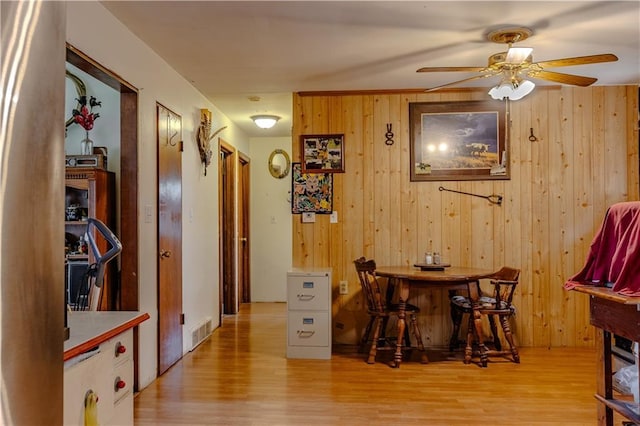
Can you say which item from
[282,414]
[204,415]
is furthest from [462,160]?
[204,415]

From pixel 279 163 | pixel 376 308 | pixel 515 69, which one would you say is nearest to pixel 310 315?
pixel 376 308

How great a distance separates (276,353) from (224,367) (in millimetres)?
519

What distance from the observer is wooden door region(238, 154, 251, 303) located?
20.3 feet

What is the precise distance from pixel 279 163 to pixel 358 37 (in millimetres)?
3615

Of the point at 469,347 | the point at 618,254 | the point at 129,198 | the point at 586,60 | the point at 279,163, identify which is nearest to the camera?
the point at 618,254

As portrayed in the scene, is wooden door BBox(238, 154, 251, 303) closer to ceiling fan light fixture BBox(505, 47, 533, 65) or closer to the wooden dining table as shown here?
the wooden dining table

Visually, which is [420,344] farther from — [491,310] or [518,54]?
[518,54]

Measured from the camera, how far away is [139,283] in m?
3.03

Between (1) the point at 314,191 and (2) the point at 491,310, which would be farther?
(1) the point at 314,191

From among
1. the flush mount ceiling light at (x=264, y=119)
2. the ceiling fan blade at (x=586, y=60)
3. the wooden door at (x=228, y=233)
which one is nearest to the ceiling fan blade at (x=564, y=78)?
the ceiling fan blade at (x=586, y=60)

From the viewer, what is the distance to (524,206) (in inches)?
164

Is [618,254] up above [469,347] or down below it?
above

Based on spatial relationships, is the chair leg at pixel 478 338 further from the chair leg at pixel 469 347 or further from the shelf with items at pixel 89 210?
the shelf with items at pixel 89 210

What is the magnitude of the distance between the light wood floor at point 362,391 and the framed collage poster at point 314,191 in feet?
4.24
